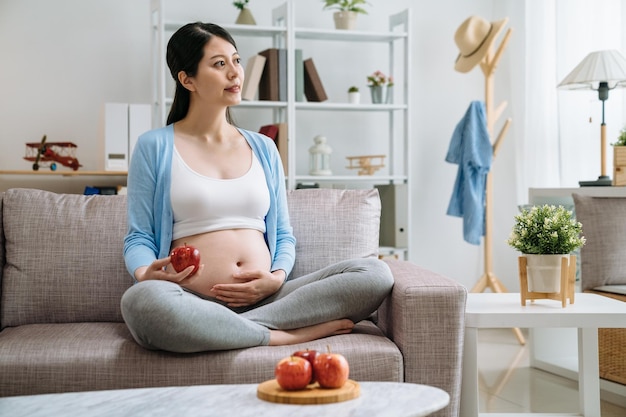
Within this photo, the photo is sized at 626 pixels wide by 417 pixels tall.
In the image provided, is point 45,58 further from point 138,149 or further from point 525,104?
point 525,104

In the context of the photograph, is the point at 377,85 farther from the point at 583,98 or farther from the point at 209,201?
the point at 209,201

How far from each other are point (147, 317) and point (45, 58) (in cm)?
293

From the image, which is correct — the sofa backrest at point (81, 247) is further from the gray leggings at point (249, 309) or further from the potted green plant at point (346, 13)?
the potted green plant at point (346, 13)

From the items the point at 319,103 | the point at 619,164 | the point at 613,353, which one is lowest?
the point at 613,353

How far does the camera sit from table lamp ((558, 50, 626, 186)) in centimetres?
360

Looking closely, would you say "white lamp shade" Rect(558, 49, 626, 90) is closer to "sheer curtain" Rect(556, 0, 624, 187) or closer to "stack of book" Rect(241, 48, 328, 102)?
"sheer curtain" Rect(556, 0, 624, 187)

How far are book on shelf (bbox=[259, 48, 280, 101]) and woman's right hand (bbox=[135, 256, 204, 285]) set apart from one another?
7.58 ft

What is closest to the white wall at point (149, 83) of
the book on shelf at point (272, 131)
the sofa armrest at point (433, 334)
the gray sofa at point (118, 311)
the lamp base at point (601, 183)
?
the book on shelf at point (272, 131)

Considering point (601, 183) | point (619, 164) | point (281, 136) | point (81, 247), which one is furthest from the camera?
point (281, 136)

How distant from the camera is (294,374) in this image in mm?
1521

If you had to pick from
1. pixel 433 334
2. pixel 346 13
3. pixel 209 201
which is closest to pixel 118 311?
pixel 209 201

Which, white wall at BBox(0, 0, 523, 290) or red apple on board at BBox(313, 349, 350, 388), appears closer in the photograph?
red apple on board at BBox(313, 349, 350, 388)

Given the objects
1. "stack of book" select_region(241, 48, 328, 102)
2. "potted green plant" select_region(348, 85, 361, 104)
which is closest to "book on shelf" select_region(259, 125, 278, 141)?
"stack of book" select_region(241, 48, 328, 102)

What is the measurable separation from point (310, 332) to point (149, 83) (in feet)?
9.16
